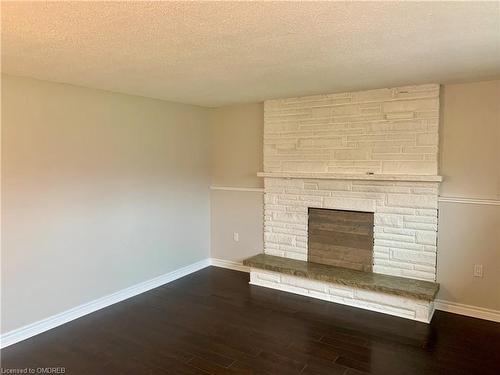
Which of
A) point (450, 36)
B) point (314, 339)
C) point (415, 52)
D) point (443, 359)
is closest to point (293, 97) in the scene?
point (415, 52)

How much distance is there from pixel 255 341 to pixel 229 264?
6.60 feet

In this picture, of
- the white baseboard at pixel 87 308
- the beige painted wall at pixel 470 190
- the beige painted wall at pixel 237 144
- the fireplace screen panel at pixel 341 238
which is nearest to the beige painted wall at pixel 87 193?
the white baseboard at pixel 87 308

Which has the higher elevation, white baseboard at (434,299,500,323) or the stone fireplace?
the stone fireplace

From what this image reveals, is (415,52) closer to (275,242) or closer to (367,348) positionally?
(367,348)

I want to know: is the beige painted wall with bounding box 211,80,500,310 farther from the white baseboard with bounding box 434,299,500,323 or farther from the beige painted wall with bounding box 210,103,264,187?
the beige painted wall with bounding box 210,103,264,187

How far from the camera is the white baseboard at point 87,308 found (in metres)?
3.01

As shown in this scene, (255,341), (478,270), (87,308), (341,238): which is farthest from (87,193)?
(478,270)

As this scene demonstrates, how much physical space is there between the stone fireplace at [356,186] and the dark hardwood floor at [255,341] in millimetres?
357

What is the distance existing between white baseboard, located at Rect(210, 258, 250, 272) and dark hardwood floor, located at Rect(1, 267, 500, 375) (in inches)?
38.9

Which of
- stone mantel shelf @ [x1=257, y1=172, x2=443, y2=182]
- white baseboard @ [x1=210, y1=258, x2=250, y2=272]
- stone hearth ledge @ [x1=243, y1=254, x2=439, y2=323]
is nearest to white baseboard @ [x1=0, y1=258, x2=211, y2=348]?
white baseboard @ [x1=210, y1=258, x2=250, y2=272]

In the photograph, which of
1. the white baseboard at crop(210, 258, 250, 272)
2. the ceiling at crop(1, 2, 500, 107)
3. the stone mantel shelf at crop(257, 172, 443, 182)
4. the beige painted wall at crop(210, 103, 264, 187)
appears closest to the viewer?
the ceiling at crop(1, 2, 500, 107)

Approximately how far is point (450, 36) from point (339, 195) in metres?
2.19

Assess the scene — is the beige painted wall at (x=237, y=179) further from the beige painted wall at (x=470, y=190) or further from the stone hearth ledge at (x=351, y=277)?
the beige painted wall at (x=470, y=190)

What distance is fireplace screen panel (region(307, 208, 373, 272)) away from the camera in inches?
155
